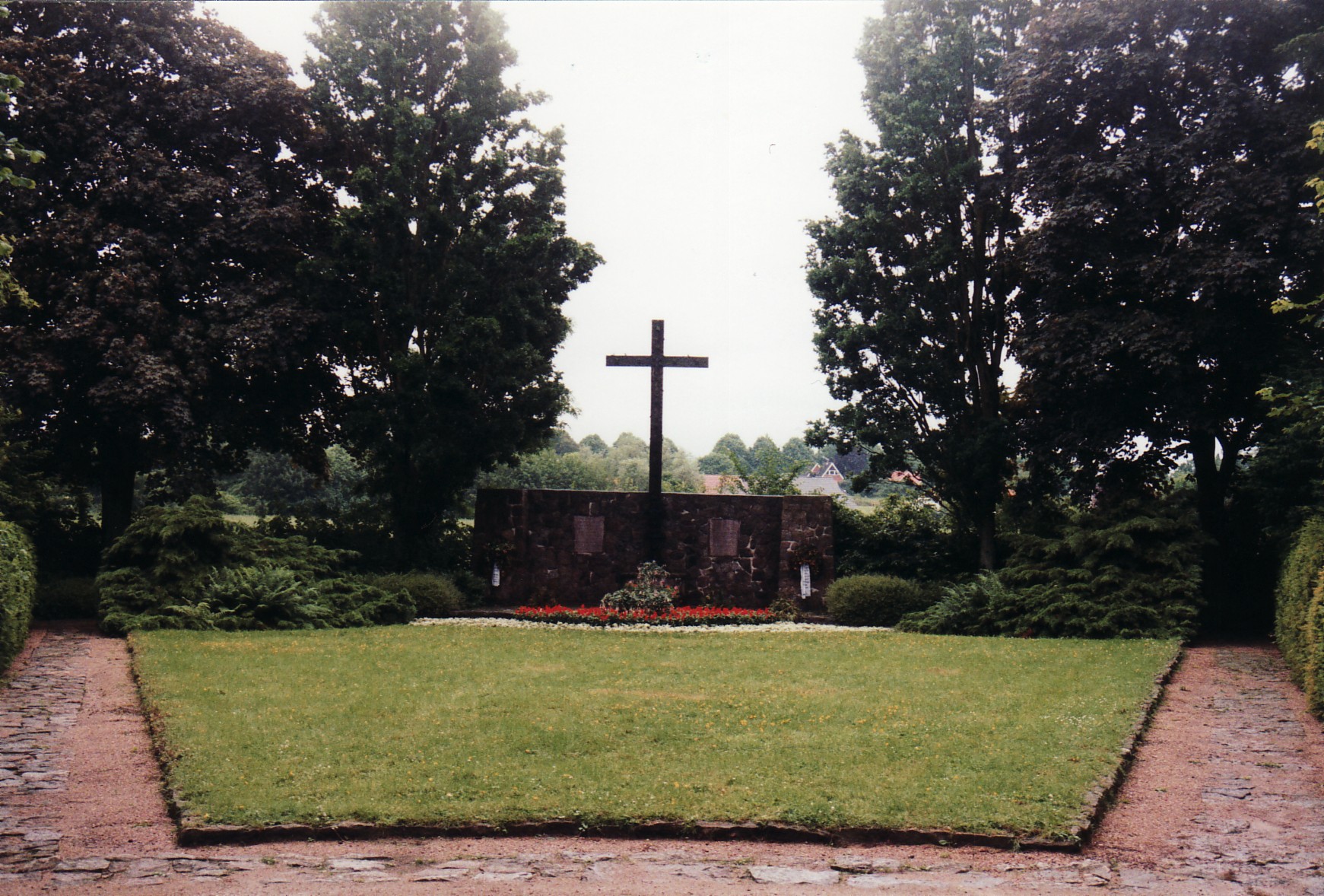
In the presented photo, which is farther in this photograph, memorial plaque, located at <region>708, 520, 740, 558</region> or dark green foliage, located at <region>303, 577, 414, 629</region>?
memorial plaque, located at <region>708, 520, 740, 558</region>

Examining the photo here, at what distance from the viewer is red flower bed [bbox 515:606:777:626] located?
1661 cm

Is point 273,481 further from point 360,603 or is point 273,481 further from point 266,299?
point 360,603

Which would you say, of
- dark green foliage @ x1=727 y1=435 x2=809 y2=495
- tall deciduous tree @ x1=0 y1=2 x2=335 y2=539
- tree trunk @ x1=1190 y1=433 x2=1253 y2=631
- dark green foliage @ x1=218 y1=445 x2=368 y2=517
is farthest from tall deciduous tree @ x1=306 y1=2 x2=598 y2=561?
dark green foliage @ x1=218 y1=445 x2=368 y2=517

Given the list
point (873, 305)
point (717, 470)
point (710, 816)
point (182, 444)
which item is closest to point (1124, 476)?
Answer: point (873, 305)

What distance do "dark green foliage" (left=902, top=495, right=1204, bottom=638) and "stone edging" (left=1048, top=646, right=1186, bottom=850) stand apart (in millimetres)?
4603

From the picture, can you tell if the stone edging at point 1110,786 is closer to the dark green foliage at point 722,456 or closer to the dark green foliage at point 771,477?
the dark green foliage at point 771,477

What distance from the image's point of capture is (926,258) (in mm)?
18875

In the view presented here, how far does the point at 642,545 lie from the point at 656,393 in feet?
9.38

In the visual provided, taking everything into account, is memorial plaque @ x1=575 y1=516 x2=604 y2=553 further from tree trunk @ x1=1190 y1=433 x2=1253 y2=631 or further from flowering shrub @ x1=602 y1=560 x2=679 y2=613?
tree trunk @ x1=1190 y1=433 x2=1253 y2=631

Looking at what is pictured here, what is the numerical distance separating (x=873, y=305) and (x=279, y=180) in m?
11.4

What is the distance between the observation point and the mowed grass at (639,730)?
614cm

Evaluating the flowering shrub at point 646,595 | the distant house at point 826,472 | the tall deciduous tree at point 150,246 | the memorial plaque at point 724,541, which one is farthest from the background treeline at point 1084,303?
the distant house at point 826,472

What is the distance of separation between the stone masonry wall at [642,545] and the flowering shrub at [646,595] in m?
0.90

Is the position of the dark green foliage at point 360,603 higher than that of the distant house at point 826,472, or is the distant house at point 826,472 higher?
the distant house at point 826,472
